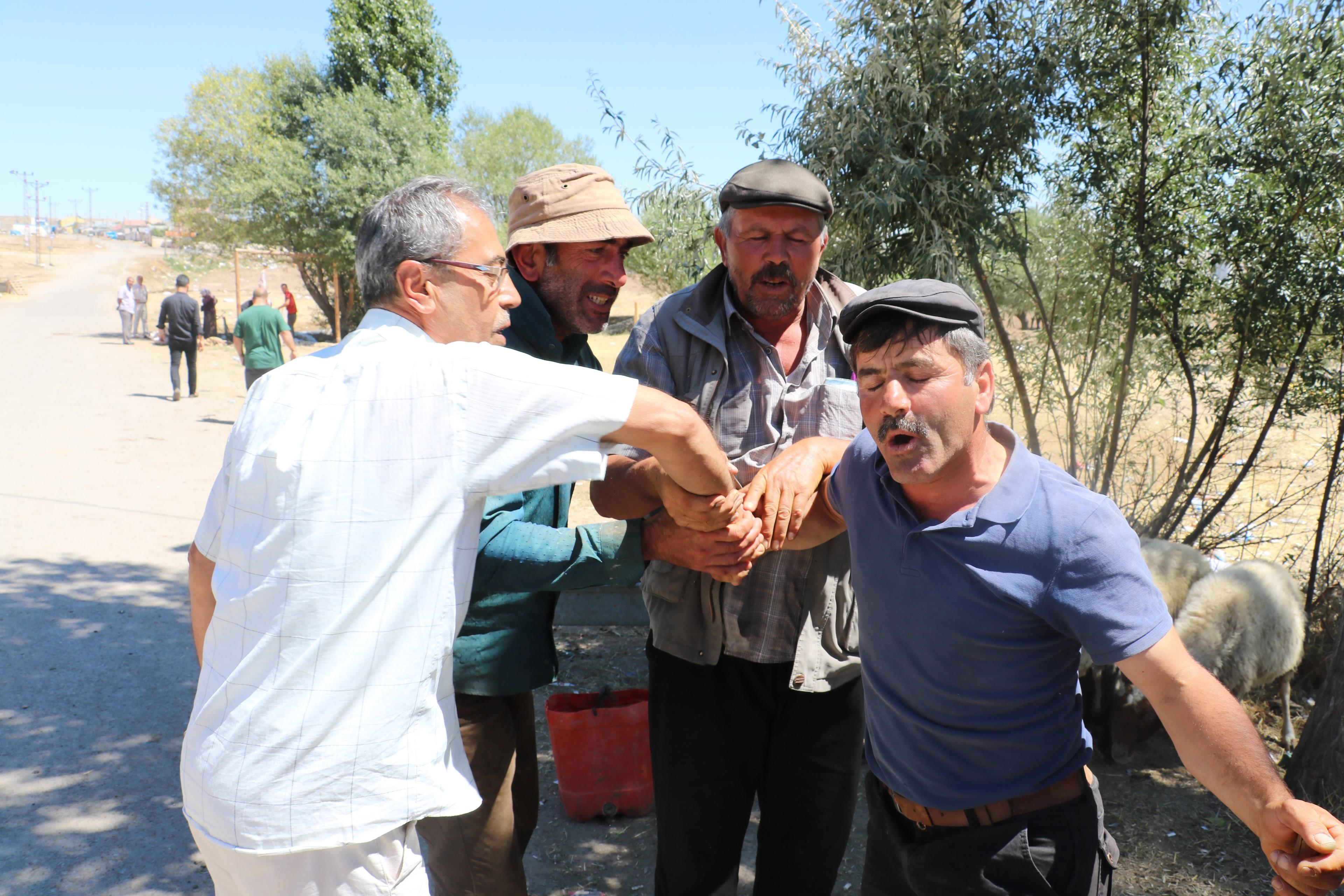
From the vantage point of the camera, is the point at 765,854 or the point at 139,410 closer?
the point at 765,854

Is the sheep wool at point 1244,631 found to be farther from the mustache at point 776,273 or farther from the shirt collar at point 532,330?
the shirt collar at point 532,330

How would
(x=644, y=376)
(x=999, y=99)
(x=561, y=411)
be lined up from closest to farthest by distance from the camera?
(x=561, y=411), (x=644, y=376), (x=999, y=99)

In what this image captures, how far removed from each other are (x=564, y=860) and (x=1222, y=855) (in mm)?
2822

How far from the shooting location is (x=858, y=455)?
231 cm

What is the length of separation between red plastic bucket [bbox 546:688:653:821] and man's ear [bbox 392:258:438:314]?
2.43 metres

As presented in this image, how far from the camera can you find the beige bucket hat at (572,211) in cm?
266

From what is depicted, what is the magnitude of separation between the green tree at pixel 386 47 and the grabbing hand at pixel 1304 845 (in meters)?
27.2

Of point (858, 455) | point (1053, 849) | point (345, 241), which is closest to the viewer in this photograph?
point (1053, 849)

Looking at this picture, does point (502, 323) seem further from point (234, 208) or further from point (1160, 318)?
point (234, 208)

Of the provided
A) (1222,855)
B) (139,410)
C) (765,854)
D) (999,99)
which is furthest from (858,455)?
(139,410)

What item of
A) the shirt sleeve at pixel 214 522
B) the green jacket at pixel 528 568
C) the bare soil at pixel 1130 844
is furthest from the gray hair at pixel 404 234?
the bare soil at pixel 1130 844

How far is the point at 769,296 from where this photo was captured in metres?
2.64

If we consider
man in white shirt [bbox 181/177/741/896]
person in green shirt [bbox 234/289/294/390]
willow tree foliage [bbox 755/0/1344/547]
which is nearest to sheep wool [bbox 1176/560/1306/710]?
willow tree foliage [bbox 755/0/1344/547]

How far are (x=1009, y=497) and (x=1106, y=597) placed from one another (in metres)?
0.27
